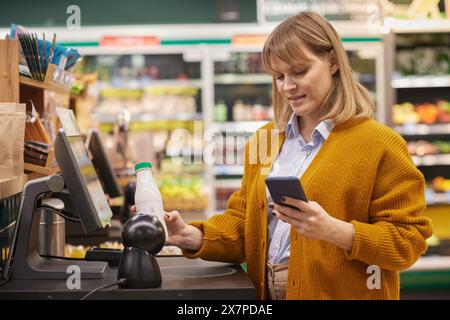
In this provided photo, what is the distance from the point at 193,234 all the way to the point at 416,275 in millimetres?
4487

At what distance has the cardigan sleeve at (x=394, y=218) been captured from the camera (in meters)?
1.91

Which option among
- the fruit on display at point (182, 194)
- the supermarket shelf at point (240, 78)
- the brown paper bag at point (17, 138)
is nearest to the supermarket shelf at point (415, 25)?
the supermarket shelf at point (240, 78)

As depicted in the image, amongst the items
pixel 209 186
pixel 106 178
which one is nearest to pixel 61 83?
pixel 106 178

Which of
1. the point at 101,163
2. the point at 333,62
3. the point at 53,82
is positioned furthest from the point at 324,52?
the point at 101,163

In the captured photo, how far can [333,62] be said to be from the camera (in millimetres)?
2121

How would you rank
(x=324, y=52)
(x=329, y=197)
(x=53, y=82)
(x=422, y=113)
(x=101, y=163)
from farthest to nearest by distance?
(x=422, y=113) → (x=101, y=163) → (x=53, y=82) → (x=324, y=52) → (x=329, y=197)

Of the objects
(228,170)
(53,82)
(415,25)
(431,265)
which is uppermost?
(415,25)

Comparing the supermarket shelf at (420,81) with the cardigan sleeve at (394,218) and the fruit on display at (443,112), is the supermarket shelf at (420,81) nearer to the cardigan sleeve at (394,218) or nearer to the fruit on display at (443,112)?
the fruit on display at (443,112)

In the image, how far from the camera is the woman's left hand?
174 centimetres

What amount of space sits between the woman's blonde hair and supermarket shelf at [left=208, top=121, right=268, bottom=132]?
4.43m

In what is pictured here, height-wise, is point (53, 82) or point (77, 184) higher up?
point (53, 82)

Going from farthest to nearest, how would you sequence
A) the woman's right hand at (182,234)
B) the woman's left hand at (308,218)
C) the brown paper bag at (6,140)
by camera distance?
the woman's right hand at (182,234), the brown paper bag at (6,140), the woman's left hand at (308,218)

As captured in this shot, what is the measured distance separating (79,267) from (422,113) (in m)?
5.15

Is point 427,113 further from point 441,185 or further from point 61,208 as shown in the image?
point 61,208
